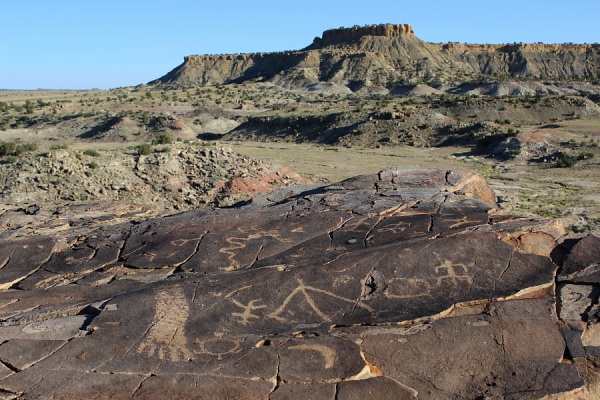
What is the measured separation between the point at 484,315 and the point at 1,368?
4694mm

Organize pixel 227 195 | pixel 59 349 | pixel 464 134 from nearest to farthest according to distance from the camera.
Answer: pixel 59 349
pixel 227 195
pixel 464 134

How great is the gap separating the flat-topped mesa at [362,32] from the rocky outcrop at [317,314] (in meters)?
Answer: 94.4

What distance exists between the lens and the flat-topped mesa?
97656 mm

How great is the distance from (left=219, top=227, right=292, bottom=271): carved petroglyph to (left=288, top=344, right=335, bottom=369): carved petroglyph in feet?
7.76

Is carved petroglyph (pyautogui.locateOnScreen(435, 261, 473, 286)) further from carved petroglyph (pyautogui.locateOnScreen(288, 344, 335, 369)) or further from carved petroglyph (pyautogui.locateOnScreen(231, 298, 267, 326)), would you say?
carved petroglyph (pyautogui.locateOnScreen(231, 298, 267, 326))

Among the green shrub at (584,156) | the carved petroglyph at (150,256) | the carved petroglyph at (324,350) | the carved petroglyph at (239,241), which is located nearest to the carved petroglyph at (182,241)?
the carved petroglyph at (150,256)

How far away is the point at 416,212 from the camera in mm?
9273

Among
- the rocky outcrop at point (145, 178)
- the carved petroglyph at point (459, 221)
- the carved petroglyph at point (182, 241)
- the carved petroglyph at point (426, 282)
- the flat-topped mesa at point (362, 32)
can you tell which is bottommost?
the rocky outcrop at point (145, 178)

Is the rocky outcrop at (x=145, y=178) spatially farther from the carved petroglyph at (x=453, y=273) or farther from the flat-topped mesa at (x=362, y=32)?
the flat-topped mesa at (x=362, y=32)

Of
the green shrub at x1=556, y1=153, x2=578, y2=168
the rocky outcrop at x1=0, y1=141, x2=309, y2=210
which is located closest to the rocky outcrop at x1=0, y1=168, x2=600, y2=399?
the rocky outcrop at x1=0, y1=141, x2=309, y2=210

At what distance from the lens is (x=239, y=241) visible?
8312mm

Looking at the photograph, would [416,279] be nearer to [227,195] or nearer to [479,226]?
[479,226]

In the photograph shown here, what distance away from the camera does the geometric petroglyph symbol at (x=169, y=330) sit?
548cm

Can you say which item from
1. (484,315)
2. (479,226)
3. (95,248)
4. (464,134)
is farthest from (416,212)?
(464,134)
